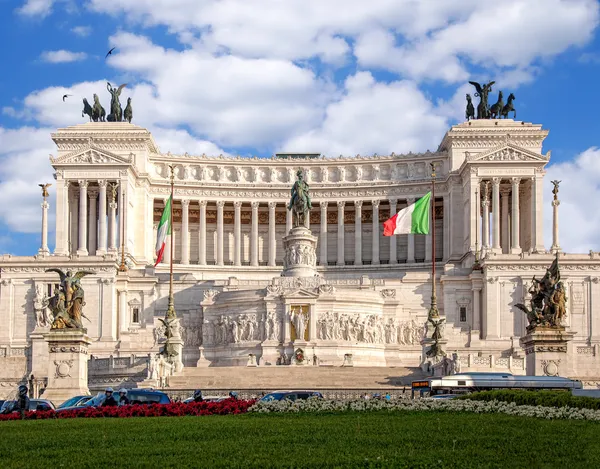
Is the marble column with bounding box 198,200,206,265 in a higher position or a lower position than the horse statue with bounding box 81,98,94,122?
lower

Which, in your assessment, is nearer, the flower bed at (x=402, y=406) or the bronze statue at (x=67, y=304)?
the flower bed at (x=402, y=406)

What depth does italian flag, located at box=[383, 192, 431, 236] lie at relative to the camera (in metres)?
92.6

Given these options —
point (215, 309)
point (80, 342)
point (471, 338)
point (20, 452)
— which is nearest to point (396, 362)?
point (471, 338)

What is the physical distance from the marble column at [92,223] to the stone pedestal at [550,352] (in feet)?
223

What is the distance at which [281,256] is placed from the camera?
416 feet

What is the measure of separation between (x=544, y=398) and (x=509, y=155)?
75427 mm

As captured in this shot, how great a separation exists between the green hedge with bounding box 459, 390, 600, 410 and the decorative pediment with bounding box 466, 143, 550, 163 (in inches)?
2731

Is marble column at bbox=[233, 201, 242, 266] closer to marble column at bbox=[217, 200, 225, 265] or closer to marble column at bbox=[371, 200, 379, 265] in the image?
marble column at bbox=[217, 200, 225, 265]

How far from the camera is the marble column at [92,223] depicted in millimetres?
115938

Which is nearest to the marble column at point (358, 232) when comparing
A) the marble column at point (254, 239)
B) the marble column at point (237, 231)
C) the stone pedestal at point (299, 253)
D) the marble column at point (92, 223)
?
the marble column at point (254, 239)

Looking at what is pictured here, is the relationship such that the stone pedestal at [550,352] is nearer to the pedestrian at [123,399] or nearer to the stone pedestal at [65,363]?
the pedestrian at [123,399]

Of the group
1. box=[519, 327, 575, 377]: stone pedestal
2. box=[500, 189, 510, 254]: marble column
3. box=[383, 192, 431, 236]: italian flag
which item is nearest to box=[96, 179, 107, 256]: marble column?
box=[383, 192, 431, 236]: italian flag

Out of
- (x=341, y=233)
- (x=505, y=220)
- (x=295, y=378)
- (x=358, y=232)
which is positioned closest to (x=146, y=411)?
(x=295, y=378)

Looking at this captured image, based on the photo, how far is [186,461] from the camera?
2531 cm
